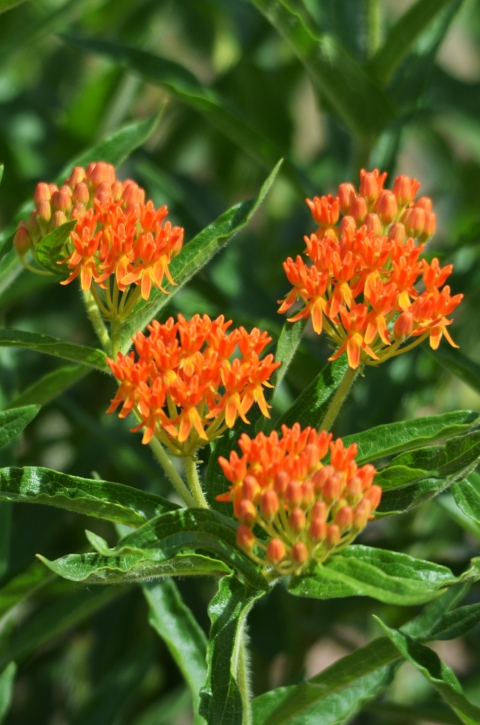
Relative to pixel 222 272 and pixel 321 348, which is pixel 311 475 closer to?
pixel 222 272

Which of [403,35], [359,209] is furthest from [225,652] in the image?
[403,35]

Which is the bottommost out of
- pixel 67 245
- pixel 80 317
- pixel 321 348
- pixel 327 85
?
pixel 321 348

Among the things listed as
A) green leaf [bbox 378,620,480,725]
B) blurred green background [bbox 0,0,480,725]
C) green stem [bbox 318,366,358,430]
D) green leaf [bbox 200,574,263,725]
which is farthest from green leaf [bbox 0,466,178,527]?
blurred green background [bbox 0,0,480,725]

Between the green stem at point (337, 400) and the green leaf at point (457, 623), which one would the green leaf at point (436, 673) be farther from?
the green stem at point (337, 400)

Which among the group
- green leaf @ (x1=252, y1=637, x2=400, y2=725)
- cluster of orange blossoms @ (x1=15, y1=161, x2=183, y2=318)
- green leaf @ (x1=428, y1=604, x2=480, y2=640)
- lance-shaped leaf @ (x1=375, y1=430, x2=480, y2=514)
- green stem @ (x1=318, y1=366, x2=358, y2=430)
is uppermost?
cluster of orange blossoms @ (x1=15, y1=161, x2=183, y2=318)

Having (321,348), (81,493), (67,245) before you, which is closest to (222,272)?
(321,348)

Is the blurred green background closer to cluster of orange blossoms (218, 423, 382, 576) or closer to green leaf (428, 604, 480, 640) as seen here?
green leaf (428, 604, 480, 640)
